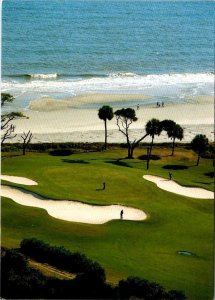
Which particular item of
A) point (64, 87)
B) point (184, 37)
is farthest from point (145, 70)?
point (184, 37)

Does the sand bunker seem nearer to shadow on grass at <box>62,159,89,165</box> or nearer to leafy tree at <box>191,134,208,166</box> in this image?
shadow on grass at <box>62,159,89,165</box>

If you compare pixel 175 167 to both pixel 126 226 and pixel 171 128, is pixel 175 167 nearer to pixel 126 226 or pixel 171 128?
pixel 171 128

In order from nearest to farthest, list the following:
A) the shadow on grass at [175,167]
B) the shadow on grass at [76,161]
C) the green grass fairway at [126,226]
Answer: the green grass fairway at [126,226] → the shadow on grass at [76,161] → the shadow on grass at [175,167]

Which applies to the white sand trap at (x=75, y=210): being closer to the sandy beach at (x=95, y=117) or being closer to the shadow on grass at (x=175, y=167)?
the shadow on grass at (x=175, y=167)

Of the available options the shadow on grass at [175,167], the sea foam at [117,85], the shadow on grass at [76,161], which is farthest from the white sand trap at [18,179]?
the sea foam at [117,85]

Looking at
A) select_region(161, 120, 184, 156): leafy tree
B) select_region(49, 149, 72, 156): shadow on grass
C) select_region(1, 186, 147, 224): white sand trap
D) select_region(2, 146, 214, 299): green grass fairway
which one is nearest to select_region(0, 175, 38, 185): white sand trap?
select_region(2, 146, 214, 299): green grass fairway

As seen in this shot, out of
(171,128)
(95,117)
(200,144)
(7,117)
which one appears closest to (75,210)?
(200,144)

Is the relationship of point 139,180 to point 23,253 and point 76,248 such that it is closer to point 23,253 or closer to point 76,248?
point 76,248
